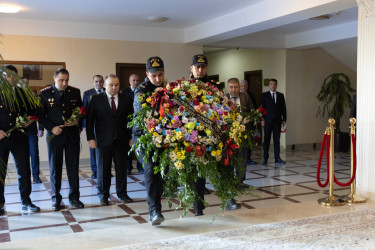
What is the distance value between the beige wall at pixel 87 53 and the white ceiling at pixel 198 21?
5.6 inches

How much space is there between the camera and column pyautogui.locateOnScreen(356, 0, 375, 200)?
485 cm

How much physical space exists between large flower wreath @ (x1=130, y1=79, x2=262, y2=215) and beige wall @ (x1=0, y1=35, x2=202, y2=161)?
18.1 feet

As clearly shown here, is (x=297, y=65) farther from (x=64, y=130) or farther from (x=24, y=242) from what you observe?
(x=24, y=242)

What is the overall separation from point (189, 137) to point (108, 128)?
1.96 meters

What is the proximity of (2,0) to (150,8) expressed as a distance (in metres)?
2.36

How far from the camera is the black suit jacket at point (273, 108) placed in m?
8.62

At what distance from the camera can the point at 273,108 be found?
8.62 meters

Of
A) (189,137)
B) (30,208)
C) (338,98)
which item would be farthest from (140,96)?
(338,98)

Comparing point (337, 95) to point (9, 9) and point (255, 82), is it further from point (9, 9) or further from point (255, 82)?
point (9, 9)

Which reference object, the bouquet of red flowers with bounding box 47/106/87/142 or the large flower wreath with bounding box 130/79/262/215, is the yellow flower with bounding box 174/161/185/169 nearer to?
the large flower wreath with bounding box 130/79/262/215

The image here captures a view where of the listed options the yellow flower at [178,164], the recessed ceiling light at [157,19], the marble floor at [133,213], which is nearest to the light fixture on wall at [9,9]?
the recessed ceiling light at [157,19]

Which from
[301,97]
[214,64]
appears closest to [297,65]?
[301,97]

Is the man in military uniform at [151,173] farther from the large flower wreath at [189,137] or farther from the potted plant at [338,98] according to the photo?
the potted plant at [338,98]

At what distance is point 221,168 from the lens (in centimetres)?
367
